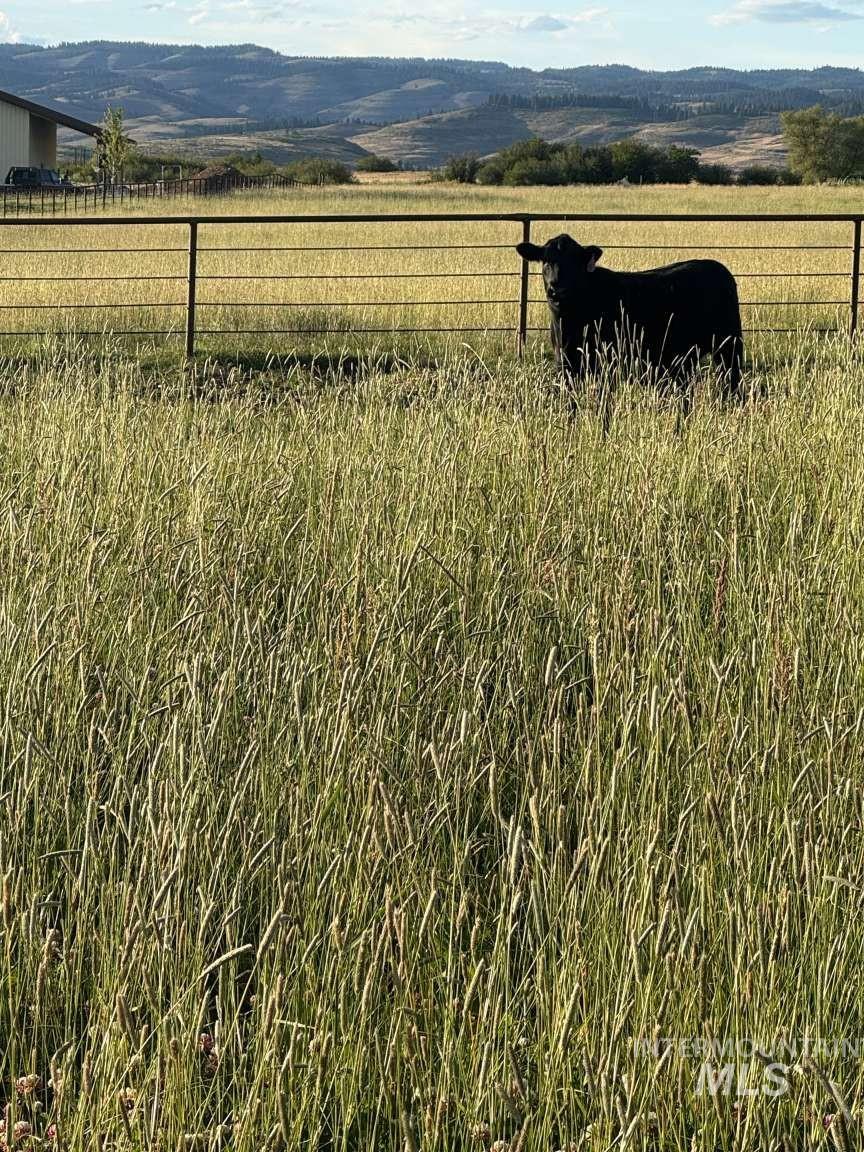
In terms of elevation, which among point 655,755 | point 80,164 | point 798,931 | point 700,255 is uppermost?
point 80,164

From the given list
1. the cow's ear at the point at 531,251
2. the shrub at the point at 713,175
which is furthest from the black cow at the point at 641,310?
the shrub at the point at 713,175

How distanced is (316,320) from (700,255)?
12.3 metres

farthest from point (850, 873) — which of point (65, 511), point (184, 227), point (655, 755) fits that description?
point (184, 227)

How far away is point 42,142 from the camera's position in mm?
57188

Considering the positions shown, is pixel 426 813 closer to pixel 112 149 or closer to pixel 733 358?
pixel 733 358

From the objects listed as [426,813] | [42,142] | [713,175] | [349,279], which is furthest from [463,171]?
[426,813]

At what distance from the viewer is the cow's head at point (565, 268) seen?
9.26 metres

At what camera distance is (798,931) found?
2.52 meters

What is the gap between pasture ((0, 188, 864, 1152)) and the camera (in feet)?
7.28

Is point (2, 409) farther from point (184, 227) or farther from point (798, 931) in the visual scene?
point (184, 227)

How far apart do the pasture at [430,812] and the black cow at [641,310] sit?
3476mm

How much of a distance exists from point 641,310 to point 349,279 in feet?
38.3

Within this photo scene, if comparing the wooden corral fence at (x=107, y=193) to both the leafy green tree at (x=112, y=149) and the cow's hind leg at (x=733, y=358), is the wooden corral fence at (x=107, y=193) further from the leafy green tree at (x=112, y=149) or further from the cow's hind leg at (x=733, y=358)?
Result: the cow's hind leg at (x=733, y=358)

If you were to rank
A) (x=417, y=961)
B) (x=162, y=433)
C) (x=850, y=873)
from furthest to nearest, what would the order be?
(x=162, y=433)
(x=850, y=873)
(x=417, y=961)
